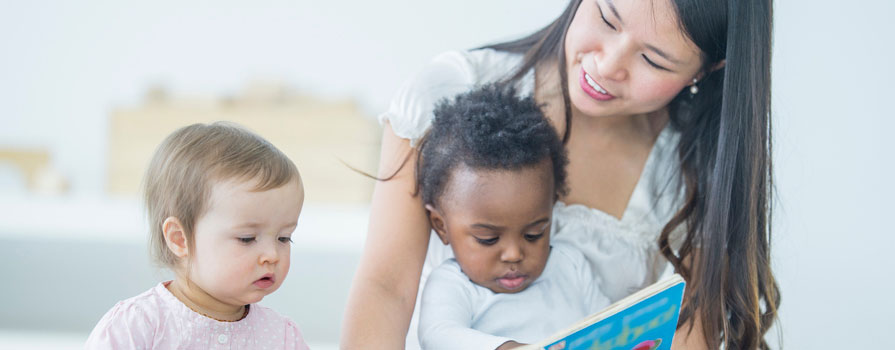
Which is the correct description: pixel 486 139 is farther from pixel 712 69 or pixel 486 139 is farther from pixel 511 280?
pixel 712 69

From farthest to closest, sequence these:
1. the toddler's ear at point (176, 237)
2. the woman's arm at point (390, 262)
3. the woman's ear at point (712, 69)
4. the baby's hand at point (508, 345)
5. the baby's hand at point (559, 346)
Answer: the woman's ear at point (712, 69) < the woman's arm at point (390, 262) < the baby's hand at point (508, 345) < the toddler's ear at point (176, 237) < the baby's hand at point (559, 346)

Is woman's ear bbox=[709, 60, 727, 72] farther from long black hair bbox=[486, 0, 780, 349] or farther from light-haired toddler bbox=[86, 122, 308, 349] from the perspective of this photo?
light-haired toddler bbox=[86, 122, 308, 349]

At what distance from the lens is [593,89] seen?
117 cm

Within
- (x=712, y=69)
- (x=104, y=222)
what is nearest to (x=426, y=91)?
(x=712, y=69)

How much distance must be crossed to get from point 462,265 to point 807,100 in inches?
55.5

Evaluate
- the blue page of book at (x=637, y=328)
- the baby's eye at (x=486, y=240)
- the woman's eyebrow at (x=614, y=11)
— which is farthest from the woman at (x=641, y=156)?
the blue page of book at (x=637, y=328)

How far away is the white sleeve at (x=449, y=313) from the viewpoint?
1.01m

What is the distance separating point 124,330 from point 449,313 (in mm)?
443

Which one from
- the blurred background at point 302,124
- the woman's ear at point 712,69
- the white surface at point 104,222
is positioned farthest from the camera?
the white surface at point 104,222

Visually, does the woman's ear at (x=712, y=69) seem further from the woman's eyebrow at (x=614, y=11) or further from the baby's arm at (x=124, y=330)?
the baby's arm at (x=124, y=330)

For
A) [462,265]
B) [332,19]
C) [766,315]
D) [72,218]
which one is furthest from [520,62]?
[72,218]

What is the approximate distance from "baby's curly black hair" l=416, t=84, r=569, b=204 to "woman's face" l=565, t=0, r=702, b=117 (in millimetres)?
83

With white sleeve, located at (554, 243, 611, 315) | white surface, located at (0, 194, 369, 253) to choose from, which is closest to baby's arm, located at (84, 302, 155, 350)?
white sleeve, located at (554, 243, 611, 315)

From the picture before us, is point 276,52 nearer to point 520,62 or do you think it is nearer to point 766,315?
point 520,62
